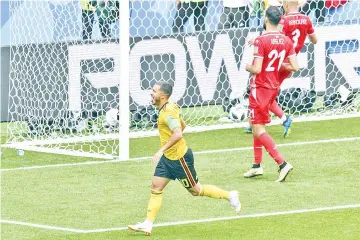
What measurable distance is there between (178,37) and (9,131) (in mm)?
2639

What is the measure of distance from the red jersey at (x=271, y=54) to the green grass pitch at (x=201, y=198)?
1103 mm

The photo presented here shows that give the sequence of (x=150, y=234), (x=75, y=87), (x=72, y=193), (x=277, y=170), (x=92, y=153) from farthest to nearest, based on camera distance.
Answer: (x=75, y=87), (x=92, y=153), (x=277, y=170), (x=72, y=193), (x=150, y=234)

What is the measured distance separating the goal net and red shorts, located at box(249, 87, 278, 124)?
2296mm

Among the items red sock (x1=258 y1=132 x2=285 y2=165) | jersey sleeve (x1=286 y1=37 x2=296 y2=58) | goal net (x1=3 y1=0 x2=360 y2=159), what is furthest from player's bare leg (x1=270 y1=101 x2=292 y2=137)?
jersey sleeve (x1=286 y1=37 x2=296 y2=58)

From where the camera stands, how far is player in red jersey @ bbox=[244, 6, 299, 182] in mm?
13945

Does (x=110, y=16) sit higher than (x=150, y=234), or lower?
higher

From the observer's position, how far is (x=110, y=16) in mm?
17156

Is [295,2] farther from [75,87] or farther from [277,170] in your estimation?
[75,87]

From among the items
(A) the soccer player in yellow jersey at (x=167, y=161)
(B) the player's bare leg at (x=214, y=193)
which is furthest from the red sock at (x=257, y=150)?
(A) the soccer player in yellow jersey at (x=167, y=161)

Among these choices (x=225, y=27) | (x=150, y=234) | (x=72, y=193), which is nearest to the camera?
(x=150, y=234)

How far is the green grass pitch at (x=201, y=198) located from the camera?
12.3 m

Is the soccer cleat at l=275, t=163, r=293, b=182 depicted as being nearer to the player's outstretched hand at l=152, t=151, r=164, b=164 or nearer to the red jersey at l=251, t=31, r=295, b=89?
the red jersey at l=251, t=31, r=295, b=89

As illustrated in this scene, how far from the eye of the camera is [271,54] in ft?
46.1

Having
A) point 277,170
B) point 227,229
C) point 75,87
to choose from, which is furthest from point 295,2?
point 227,229
